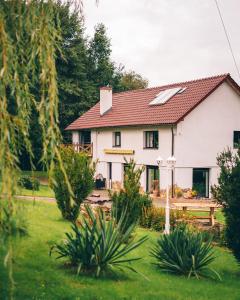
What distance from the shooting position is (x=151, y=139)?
33.4m

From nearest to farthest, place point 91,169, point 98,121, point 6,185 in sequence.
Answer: point 6,185 → point 91,169 → point 98,121

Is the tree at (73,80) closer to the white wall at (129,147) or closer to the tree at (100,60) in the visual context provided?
the tree at (100,60)

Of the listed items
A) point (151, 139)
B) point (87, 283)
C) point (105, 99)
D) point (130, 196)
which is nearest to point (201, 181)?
point (151, 139)

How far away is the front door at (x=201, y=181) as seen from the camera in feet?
103

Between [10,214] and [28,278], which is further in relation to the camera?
[28,278]

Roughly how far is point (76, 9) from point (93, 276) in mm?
5721

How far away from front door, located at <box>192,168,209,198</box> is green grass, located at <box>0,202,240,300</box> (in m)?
18.1

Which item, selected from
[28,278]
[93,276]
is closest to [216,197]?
[93,276]

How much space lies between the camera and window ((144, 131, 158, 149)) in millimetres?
32844

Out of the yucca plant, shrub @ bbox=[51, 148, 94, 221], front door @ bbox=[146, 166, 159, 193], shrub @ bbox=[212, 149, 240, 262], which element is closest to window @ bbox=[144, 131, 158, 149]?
front door @ bbox=[146, 166, 159, 193]

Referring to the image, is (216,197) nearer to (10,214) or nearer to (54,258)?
(54,258)

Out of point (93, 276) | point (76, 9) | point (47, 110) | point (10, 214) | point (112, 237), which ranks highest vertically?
point (76, 9)

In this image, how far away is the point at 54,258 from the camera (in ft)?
37.3

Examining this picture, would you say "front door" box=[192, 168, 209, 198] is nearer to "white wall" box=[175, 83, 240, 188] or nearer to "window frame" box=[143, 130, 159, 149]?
"white wall" box=[175, 83, 240, 188]
